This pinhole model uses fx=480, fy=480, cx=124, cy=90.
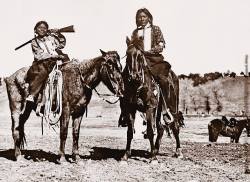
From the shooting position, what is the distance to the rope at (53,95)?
11.9 metres

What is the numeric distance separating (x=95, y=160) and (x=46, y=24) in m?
3.78

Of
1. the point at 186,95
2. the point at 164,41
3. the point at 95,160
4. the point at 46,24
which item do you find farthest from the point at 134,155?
the point at 186,95

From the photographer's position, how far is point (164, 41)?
12906mm

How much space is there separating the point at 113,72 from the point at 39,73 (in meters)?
1.93

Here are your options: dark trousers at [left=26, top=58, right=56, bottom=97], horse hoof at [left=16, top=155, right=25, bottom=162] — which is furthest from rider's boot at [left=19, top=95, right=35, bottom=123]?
horse hoof at [left=16, top=155, right=25, bottom=162]

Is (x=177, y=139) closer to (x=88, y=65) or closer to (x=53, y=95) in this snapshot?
(x=88, y=65)

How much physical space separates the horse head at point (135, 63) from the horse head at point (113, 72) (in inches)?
10.5

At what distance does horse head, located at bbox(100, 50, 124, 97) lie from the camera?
462 inches

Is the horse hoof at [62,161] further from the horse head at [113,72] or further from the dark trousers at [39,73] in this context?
the horse head at [113,72]

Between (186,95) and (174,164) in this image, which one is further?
(186,95)

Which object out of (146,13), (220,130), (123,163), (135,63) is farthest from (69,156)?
(220,130)

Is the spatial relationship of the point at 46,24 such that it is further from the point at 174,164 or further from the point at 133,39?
the point at 174,164

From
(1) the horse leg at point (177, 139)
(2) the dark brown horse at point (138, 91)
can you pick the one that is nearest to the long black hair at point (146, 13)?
(2) the dark brown horse at point (138, 91)

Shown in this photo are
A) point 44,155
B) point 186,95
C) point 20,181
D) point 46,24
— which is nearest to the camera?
point 20,181
